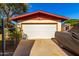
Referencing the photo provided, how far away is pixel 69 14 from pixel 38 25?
1.22 metres

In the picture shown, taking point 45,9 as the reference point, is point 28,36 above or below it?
below

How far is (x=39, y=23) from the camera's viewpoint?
314 inches

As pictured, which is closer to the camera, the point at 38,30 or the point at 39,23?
the point at 38,30

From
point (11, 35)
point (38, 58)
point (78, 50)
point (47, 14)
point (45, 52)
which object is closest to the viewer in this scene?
point (78, 50)

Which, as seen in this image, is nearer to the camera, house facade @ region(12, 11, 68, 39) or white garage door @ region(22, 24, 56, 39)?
white garage door @ region(22, 24, 56, 39)

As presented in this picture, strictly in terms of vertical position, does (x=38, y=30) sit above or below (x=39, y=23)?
below

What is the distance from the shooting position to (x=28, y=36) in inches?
298

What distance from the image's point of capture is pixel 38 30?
7770 mm

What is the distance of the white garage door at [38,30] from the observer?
754 centimetres

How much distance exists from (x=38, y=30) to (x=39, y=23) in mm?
306

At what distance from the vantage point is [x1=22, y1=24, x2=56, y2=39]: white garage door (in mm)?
7538

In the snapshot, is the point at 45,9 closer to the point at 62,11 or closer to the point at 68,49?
the point at 62,11

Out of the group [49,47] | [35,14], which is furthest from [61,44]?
[35,14]

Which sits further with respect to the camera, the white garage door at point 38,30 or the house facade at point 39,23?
the house facade at point 39,23
